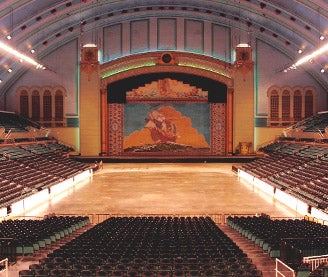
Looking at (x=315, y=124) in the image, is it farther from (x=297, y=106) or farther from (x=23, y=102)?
(x=23, y=102)

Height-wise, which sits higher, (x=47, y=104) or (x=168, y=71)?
(x=168, y=71)

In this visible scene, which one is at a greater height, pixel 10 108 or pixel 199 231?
pixel 10 108

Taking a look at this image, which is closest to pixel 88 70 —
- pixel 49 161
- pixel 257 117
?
pixel 49 161

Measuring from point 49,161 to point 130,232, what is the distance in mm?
17956

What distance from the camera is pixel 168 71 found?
35.8m

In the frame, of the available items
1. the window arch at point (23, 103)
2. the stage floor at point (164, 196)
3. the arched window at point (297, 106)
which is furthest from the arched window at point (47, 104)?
the arched window at point (297, 106)

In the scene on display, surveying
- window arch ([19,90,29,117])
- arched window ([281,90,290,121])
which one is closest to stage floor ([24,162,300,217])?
arched window ([281,90,290,121])

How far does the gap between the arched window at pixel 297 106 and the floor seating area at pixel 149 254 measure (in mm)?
25718

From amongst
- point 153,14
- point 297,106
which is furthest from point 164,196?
point 297,106

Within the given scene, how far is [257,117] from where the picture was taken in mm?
36031

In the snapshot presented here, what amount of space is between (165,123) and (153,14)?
997 cm

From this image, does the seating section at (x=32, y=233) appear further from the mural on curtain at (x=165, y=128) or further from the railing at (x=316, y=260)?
the mural on curtain at (x=165, y=128)

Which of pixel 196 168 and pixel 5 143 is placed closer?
pixel 5 143

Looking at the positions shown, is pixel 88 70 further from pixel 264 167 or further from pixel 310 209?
pixel 310 209
